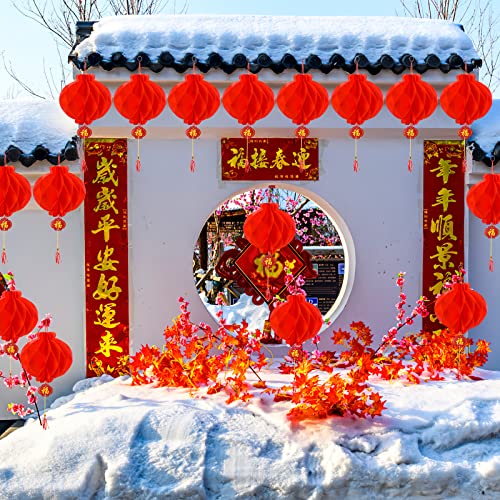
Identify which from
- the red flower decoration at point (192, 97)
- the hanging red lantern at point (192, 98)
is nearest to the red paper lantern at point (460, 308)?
the hanging red lantern at point (192, 98)

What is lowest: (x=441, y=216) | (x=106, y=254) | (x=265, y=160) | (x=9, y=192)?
(x=106, y=254)

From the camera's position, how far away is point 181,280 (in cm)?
660

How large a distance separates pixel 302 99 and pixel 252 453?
2.61m

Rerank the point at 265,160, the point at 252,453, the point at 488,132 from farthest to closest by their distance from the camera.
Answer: the point at 488,132
the point at 265,160
the point at 252,453

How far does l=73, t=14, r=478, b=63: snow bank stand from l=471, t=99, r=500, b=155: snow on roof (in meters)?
0.71

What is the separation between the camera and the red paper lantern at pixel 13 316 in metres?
4.95

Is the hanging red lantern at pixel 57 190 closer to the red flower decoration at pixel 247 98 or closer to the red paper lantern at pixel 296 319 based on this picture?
the red flower decoration at pixel 247 98

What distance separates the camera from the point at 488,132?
6695mm

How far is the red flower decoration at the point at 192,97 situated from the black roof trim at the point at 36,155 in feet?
4.91

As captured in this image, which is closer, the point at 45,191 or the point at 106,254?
the point at 45,191

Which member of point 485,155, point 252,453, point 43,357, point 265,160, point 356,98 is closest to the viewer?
point 252,453

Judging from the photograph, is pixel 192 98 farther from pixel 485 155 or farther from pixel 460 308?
pixel 485 155

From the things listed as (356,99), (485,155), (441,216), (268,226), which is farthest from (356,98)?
(441,216)

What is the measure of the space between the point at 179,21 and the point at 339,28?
1604mm
